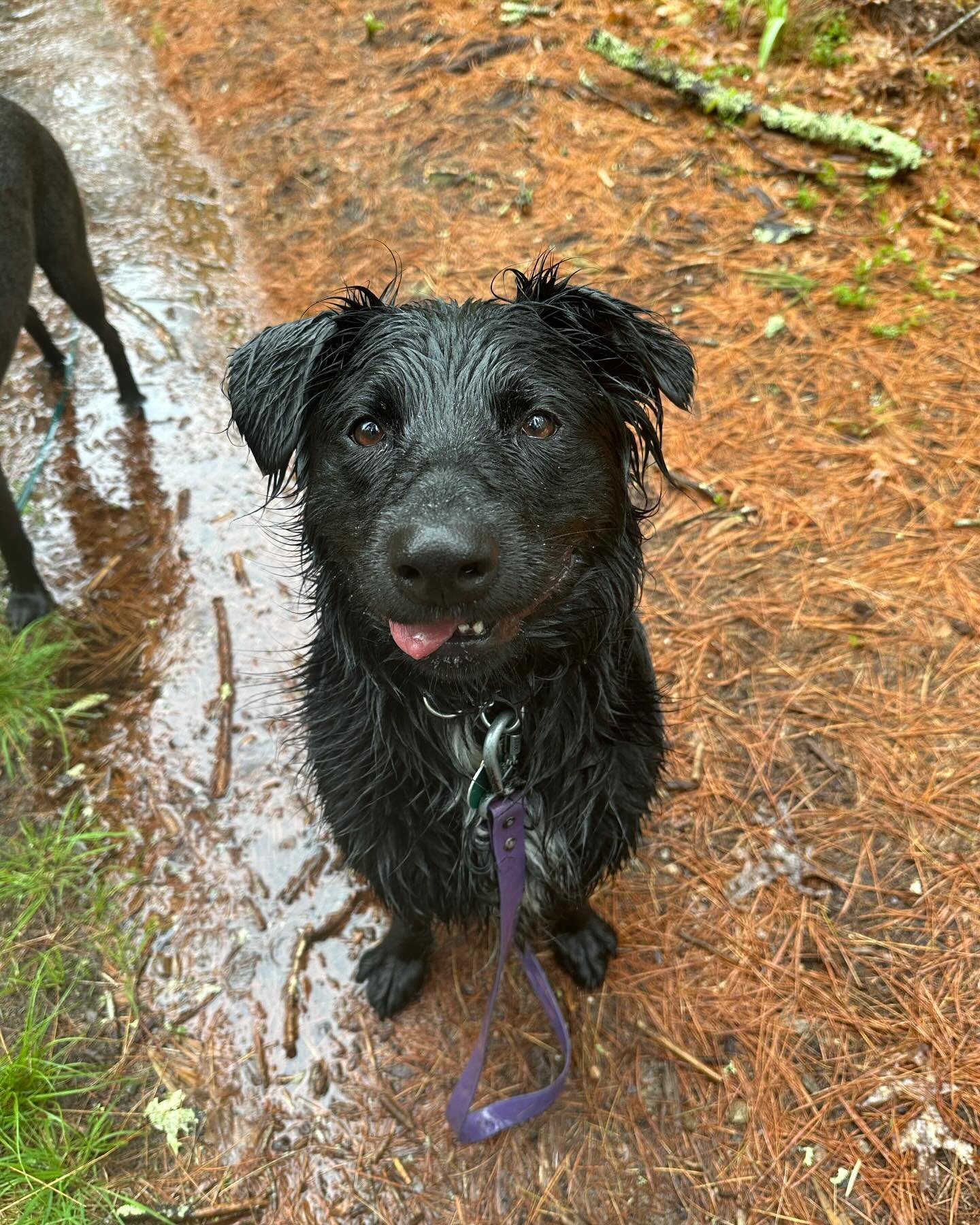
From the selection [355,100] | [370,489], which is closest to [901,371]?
[370,489]

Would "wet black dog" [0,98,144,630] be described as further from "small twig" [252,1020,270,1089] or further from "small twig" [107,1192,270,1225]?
"small twig" [107,1192,270,1225]

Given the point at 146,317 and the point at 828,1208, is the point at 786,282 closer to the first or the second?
the point at 146,317

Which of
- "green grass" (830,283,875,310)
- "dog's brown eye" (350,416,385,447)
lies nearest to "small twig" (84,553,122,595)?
"dog's brown eye" (350,416,385,447)

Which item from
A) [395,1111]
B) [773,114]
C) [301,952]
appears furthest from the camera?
[773,114]

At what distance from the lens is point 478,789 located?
197cm

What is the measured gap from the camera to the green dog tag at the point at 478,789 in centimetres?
194

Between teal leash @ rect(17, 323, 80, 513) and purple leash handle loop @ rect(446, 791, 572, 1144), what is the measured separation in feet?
9.46

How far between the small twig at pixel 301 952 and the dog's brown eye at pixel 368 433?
1.58 m

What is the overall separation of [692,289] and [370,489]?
3.12m

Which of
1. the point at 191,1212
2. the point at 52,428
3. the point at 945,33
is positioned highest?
the point at 945,33

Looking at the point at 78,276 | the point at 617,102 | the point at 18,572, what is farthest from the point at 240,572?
the point at 617,102

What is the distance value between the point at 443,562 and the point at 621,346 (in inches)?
28.3

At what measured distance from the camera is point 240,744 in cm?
309

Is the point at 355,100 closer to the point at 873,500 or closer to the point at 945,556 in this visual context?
the point at 873,500
